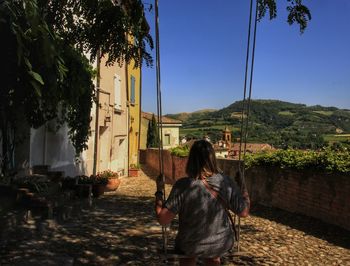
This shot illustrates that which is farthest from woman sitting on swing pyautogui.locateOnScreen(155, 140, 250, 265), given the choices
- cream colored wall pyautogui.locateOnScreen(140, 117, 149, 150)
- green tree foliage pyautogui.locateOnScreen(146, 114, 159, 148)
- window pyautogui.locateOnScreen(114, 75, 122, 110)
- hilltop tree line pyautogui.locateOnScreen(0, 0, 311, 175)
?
green tree foliage pyautogui.locateOnScreen(146, 114, 159, 148)

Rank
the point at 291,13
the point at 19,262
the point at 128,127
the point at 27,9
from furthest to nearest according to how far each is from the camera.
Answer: the point at 128,127 < the point at 291,13 < the point at 19,262 < the point at 27,9

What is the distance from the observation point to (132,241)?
280 inches

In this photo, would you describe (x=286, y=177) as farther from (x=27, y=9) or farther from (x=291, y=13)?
(x=27, y=9)

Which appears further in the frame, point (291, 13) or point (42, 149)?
point (42, 149)

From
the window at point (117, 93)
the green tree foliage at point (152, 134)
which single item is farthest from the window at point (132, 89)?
the green tree foliage at point (152, 134)

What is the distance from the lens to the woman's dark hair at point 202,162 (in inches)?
142

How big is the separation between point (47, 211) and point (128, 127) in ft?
49.9

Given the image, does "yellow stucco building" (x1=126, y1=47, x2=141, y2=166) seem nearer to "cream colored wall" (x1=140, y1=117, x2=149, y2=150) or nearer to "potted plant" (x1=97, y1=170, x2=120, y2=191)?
"potted plant" (x1=97, y1=170, x2=120, y2=191)

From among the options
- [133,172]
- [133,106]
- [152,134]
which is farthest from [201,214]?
[152,134]

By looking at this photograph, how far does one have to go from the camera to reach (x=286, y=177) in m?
10.6

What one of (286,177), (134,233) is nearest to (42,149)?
(134,233)

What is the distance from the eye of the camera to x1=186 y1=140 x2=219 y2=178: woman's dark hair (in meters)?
3.60

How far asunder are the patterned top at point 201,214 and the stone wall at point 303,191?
565 centimetres

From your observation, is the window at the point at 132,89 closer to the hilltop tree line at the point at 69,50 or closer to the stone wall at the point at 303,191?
the stone wall at the point at 303,191
